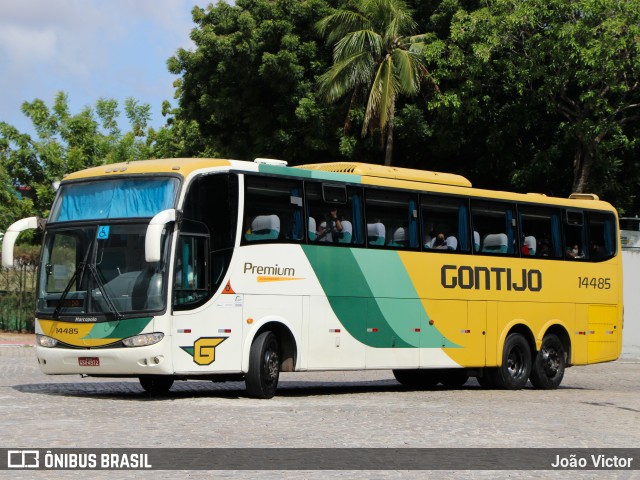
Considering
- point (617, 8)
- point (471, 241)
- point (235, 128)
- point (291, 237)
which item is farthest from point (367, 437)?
point (235, 128)

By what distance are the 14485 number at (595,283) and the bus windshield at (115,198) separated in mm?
10271

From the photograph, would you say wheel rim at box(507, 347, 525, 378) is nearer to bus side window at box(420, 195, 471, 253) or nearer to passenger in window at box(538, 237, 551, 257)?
passenger in window at box(538, 237, 551, 257)

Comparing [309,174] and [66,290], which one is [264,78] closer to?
[309,174]

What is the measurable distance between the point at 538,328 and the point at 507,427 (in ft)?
30.5

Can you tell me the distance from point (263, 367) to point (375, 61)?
Result: 19966 mm

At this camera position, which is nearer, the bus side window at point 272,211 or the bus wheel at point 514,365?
the bus side window at point 272,211

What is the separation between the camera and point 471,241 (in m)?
21.7

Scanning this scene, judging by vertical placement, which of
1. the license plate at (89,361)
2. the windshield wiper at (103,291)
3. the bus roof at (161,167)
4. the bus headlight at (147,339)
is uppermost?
the bus roof at (161,167)

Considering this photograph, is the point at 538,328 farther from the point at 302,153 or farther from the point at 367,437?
the point at 302,153

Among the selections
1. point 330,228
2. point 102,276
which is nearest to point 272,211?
point 330,228

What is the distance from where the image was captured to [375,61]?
3597 cm

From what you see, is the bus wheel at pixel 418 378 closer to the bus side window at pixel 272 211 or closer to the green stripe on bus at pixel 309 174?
the green stripe on bus at pixel 309 174

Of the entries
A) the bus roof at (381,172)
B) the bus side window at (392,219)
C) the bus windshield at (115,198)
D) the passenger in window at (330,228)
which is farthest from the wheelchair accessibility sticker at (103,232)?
the bus side window at (392,219)

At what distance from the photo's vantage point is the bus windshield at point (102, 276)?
16344 millimetres
